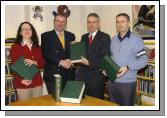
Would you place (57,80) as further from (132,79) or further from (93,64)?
(132,79)

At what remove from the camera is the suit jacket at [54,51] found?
10.5ft

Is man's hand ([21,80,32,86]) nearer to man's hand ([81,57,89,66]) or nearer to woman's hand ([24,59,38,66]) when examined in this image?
woman's hand ([24,59,38,66])

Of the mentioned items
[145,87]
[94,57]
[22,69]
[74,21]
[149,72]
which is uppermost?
[74,21]

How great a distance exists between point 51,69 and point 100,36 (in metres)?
0.70

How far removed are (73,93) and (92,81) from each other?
64 centimetres

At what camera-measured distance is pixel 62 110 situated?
2.64m

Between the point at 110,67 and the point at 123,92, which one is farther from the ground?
the point at 110,67

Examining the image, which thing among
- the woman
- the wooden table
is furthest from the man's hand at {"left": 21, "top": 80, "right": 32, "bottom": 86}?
the wooden table

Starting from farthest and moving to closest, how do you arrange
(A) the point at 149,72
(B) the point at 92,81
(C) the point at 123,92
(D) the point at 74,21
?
(D) the point at 74,21
(A) the point at 149,72
(B) the point at 92,81
(C) the point at 123,92

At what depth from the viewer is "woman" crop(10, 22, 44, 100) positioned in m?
3.06

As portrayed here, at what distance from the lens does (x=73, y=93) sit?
8.79 feet

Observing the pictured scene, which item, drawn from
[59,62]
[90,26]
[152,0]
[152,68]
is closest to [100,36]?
[90,26]

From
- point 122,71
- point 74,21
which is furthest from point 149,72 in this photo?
point 74,21

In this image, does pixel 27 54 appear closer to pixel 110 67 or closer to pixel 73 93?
pixel 73 93
